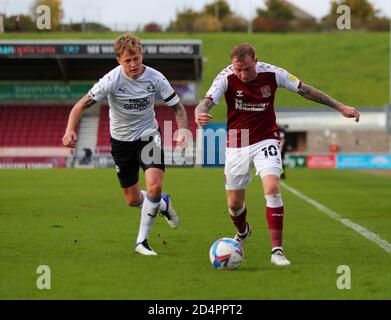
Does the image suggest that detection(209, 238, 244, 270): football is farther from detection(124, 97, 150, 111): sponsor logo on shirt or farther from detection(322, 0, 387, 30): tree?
detection(322, 0, 387, 30): tree

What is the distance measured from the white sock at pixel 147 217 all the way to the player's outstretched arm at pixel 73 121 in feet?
4.09

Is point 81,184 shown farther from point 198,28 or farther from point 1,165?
point 198,28

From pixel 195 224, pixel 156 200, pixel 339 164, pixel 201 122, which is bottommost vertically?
pixel 339 164

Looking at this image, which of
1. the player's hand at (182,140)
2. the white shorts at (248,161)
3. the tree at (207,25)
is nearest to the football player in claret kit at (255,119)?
the white shorts at (248,161)

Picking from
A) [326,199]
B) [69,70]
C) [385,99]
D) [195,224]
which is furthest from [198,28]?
[195,224]

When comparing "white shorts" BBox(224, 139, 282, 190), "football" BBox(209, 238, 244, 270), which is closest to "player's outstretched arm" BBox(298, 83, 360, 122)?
"white shorts" BBox(224, 139, 282, 190)

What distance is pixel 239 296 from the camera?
664 cm

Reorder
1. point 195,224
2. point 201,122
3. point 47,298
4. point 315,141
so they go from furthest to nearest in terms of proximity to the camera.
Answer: point 315,141
point 195,224
point 201,122
point 47,298

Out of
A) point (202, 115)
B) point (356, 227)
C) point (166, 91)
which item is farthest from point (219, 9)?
point (202, 115)

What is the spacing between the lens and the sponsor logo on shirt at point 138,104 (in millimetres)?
9586

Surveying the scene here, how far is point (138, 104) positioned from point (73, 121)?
2.86ft

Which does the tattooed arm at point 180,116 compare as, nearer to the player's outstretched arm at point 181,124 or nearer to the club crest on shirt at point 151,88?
the player's outstretched arm at point 181,124

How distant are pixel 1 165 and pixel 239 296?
139 ft

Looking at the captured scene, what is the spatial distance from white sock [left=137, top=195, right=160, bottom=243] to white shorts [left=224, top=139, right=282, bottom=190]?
3.23 ft
